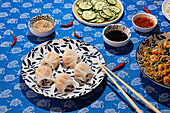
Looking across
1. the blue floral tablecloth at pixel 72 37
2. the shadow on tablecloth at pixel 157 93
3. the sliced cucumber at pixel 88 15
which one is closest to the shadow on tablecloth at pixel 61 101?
the blue floral tablecloth at pixel 72 37

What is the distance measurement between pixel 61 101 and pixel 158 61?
165 cm

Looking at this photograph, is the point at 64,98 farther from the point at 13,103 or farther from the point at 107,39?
the point at 107,39

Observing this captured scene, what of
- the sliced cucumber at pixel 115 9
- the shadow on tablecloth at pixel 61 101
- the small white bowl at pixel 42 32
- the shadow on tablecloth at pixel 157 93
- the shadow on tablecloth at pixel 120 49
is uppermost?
the sliced cucumber at pixel 115 9

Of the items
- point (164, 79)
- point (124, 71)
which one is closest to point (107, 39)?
point (124, 71)

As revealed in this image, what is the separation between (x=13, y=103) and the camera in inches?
120

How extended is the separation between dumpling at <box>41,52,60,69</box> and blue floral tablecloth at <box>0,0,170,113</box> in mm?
504

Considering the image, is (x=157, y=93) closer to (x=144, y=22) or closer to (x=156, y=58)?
(x=156, y=58)

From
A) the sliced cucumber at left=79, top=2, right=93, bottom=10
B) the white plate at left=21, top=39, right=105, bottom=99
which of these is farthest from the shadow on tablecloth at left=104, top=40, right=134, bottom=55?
the sliced cucumber at left=79, top=2, right=93, bottom=10

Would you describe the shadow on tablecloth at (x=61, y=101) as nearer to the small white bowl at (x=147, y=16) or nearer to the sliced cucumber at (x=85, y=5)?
the small white bowl at (x=147, y=16)

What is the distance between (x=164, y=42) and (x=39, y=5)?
289cm

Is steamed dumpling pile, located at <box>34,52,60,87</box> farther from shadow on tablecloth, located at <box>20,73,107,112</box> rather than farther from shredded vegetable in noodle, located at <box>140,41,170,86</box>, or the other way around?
shredded vegetable in noodle, located at <box>140,41,170,86</box>

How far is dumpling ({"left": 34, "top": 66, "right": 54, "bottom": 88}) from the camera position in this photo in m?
3.06

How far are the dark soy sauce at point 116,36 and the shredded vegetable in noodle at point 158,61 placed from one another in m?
0.49

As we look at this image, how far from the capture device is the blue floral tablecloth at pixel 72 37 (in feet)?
9.87
